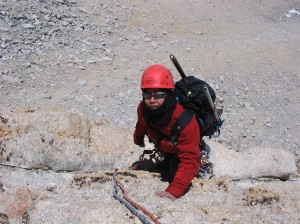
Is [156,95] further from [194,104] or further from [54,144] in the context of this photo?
[54,144]

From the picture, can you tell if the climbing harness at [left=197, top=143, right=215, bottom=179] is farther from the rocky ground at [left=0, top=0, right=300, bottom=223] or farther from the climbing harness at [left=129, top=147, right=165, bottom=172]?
the climbing harness at [left=129, top=147, right=165, bottom=172]

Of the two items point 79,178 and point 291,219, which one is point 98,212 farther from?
point 291,219

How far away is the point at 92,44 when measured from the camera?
47.7ft

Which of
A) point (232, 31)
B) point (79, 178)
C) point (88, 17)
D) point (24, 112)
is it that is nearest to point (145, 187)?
point (79, 178)

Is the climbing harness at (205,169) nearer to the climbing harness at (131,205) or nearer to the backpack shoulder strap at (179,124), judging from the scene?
the backpack shoulder strap at (179,124)

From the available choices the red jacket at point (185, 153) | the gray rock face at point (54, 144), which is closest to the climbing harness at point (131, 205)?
the red jacket at point (185, 153)

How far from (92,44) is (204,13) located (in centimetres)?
656

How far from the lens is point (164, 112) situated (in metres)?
5.12

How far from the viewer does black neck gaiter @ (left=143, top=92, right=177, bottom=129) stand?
16.7 feet

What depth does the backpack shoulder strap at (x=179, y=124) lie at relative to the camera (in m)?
5.17

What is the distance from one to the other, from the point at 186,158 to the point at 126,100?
7657mm

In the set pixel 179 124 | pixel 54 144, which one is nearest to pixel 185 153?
pixel 179 124

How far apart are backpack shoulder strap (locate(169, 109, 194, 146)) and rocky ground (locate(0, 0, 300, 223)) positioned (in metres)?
0.88

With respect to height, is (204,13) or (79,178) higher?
(79,178)
